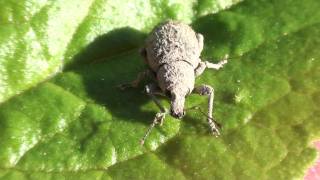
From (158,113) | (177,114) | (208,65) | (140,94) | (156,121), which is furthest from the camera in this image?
(140,94)

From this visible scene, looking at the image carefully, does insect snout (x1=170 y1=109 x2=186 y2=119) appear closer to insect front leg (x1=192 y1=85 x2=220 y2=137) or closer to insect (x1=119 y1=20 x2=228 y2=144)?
insect (x1=119 y1=20 x2=228 y2=144)

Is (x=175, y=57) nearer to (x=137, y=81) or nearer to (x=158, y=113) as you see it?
(x=137, y=81)

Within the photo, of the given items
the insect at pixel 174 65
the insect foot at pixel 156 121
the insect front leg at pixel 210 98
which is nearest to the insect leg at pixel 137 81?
the insect at pixel 174 65

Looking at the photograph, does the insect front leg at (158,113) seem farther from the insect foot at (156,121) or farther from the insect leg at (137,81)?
the insect leg at (137,81)

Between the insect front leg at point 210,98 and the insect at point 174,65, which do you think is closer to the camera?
the insect front leg at point 210,98

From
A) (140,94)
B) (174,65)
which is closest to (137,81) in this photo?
(140,94)

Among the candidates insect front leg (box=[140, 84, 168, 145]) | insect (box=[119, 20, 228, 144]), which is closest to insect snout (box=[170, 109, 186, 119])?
insect (box=[119, 20, 228, 144])
